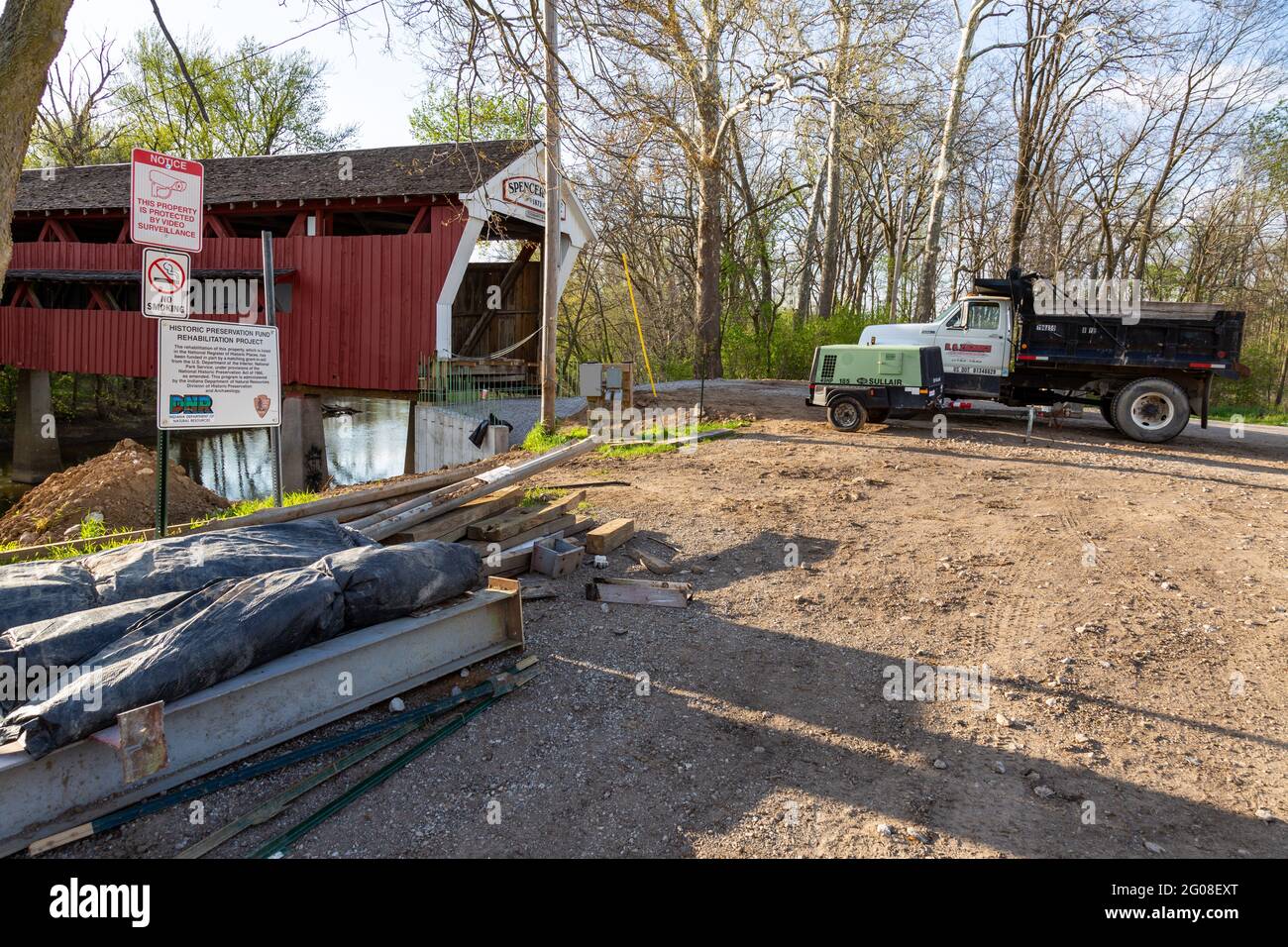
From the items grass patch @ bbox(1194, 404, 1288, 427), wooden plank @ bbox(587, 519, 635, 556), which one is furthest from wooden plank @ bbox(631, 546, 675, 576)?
grass patch @ bbox(1194, 404, 1288, 427)

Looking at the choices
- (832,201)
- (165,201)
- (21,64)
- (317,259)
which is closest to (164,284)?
(165,201)

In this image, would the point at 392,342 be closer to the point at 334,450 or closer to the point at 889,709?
the point at 334,450

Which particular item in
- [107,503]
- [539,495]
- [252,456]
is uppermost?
[539,495]

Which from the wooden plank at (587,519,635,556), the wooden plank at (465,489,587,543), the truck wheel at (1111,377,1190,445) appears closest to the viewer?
the wooden plank at (465,489,587,543)

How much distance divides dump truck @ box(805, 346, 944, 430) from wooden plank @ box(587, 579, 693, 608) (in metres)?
8.27

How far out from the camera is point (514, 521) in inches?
266

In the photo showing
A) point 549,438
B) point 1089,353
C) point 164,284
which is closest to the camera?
point 164,284

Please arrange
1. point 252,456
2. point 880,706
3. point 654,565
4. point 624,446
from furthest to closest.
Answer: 1. point 252,456
2. point 624,446
3. point 654,565
4. point 880,706

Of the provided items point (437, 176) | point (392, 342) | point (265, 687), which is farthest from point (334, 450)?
point (265, 687)

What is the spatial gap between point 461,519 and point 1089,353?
1191cm

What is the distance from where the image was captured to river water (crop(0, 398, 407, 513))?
81.6 feet
